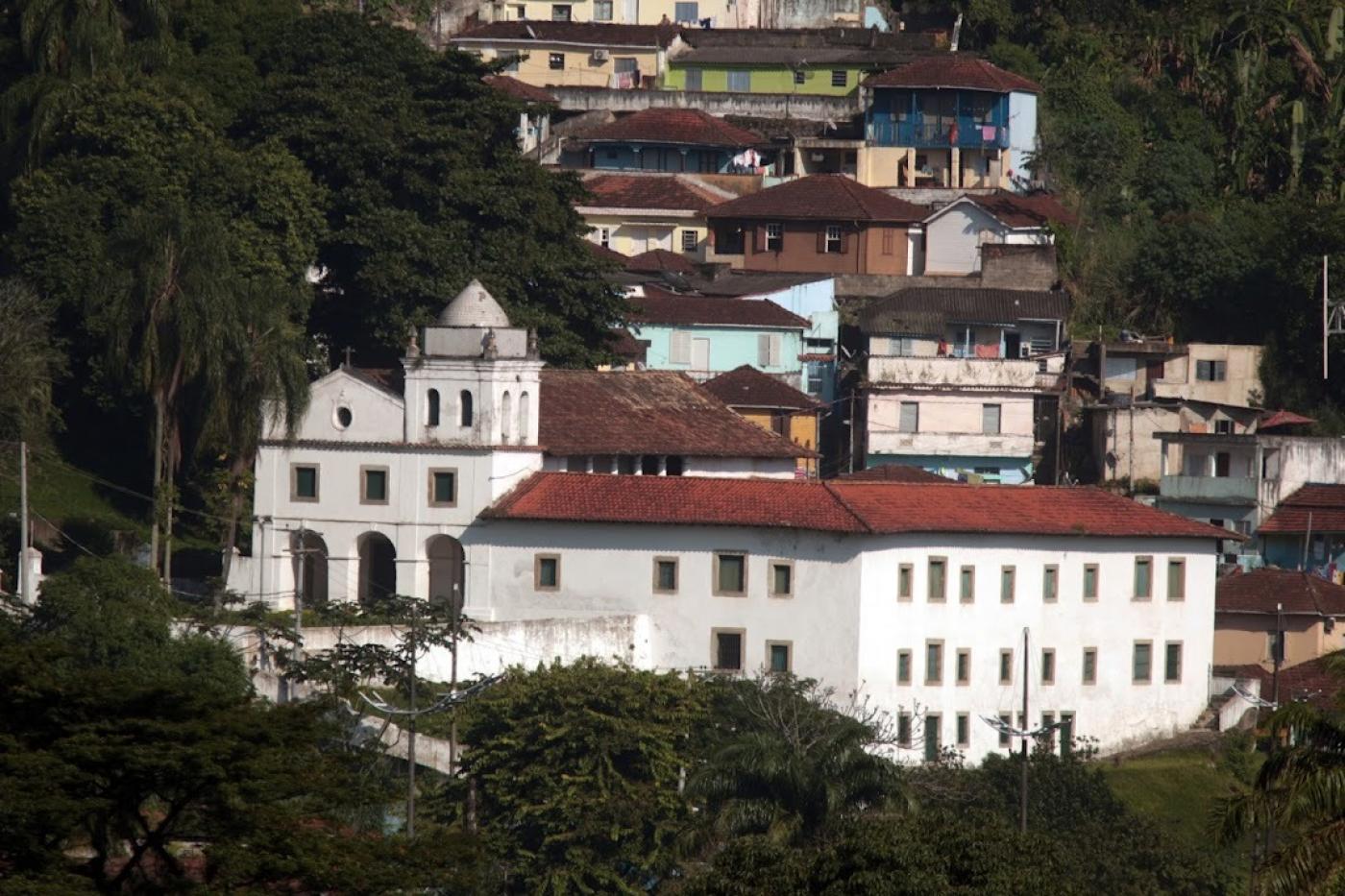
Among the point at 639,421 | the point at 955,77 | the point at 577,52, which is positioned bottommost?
the point at 639,421

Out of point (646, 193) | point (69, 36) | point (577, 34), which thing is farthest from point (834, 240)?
point (69, 36)

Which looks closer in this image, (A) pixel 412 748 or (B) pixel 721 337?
(A) pixel 412 748

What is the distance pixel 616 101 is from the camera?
94.4m

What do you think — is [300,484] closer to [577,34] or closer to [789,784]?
[789,784]

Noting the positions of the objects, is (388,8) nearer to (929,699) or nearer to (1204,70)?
(1204,70)

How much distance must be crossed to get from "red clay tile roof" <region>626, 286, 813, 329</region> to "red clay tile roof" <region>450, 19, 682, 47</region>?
62.8 feet

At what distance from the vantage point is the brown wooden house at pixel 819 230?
279 feet

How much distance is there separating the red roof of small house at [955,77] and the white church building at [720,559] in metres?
27.4

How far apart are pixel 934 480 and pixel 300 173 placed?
47.3 feet

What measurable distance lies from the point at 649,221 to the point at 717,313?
9.01 metres

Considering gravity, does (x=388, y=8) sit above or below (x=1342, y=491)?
above

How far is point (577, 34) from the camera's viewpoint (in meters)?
98.3

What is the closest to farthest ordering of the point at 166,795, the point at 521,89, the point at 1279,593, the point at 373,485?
the point at 166,795 → the point at 373,485 → the point at 1279,593 → the point at 521,89

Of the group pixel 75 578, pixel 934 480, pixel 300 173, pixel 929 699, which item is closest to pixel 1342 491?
pixel 934 480
